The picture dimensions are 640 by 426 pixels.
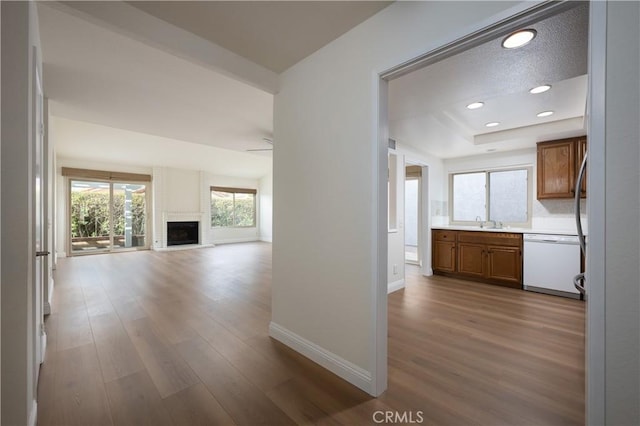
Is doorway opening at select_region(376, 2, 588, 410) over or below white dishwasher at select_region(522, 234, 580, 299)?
over

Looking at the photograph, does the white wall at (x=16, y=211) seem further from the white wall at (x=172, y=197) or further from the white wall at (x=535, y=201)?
the white wall at (x=172, y=197)

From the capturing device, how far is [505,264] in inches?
169

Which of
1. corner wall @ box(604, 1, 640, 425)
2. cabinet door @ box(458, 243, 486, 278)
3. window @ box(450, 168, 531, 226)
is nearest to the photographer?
corner wall @ box(604, 1, 640, 425)

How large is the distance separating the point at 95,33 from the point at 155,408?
8.41 feet

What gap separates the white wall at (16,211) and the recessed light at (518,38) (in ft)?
8.60

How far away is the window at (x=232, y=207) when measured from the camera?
9.77 m

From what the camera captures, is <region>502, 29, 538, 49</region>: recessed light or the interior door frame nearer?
the interior door frame

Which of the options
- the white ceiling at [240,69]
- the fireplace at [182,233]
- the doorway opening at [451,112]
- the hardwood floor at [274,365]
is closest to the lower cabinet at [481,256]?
the hardwood floor at [274,365]

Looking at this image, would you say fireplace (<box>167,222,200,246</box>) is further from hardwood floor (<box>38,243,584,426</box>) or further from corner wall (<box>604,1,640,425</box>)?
corner wall (<box>604,1,640,425</box>)

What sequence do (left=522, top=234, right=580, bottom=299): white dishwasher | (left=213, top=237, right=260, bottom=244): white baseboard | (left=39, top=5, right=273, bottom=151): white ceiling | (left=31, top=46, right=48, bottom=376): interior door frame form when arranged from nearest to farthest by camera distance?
(left=31, top=46, right=48, bottom=376): interior door frame
(left=39, top=5, right=273, bottom=151): white ceiling
(left=522, top=234, right=580, bottom=299): white dishwasher
(left=213, top=237, right=260, bottom=244): white baseboard

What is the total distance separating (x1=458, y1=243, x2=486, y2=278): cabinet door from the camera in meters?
4.55

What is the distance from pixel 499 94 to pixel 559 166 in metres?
2.57

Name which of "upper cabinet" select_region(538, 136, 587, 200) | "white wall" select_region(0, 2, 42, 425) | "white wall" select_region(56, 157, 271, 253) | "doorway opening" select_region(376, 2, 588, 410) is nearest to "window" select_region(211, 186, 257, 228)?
"white wall" select_region(56, 157, 271, 253)

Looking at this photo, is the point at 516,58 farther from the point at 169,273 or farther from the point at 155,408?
the point at 169,273
